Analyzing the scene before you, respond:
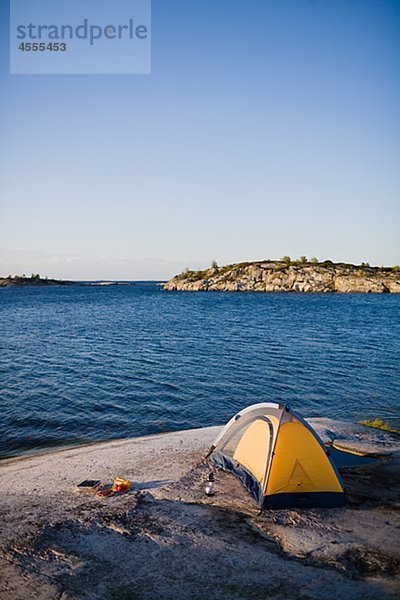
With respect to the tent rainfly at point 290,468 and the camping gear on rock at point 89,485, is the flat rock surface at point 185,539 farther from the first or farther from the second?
the tent rainfly at point 290,468

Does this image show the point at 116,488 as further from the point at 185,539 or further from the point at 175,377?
the point at 175,377

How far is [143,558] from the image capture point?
31.6 ft

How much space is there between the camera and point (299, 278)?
140 metres

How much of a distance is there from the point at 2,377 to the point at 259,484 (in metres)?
23.8

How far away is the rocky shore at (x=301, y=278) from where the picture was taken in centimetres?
13075

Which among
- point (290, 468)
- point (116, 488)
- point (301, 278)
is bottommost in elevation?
point (116, 488)

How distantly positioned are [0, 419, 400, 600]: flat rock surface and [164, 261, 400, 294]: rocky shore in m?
124

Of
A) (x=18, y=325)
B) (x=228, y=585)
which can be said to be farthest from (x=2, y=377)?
(x=18, y=325)

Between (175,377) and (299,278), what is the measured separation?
4549 inches

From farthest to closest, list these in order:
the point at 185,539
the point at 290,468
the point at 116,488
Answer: the point at 116,488, the point at 290,468, the point at 185,539

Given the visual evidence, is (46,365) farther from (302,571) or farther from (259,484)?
(302,571)

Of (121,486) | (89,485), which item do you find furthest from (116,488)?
(89,485)

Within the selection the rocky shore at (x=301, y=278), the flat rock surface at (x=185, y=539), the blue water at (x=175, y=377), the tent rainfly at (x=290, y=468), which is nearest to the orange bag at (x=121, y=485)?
the flat rock surface at (x=185, y=539)

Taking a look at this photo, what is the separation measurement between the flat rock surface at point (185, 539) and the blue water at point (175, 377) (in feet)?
22.0
